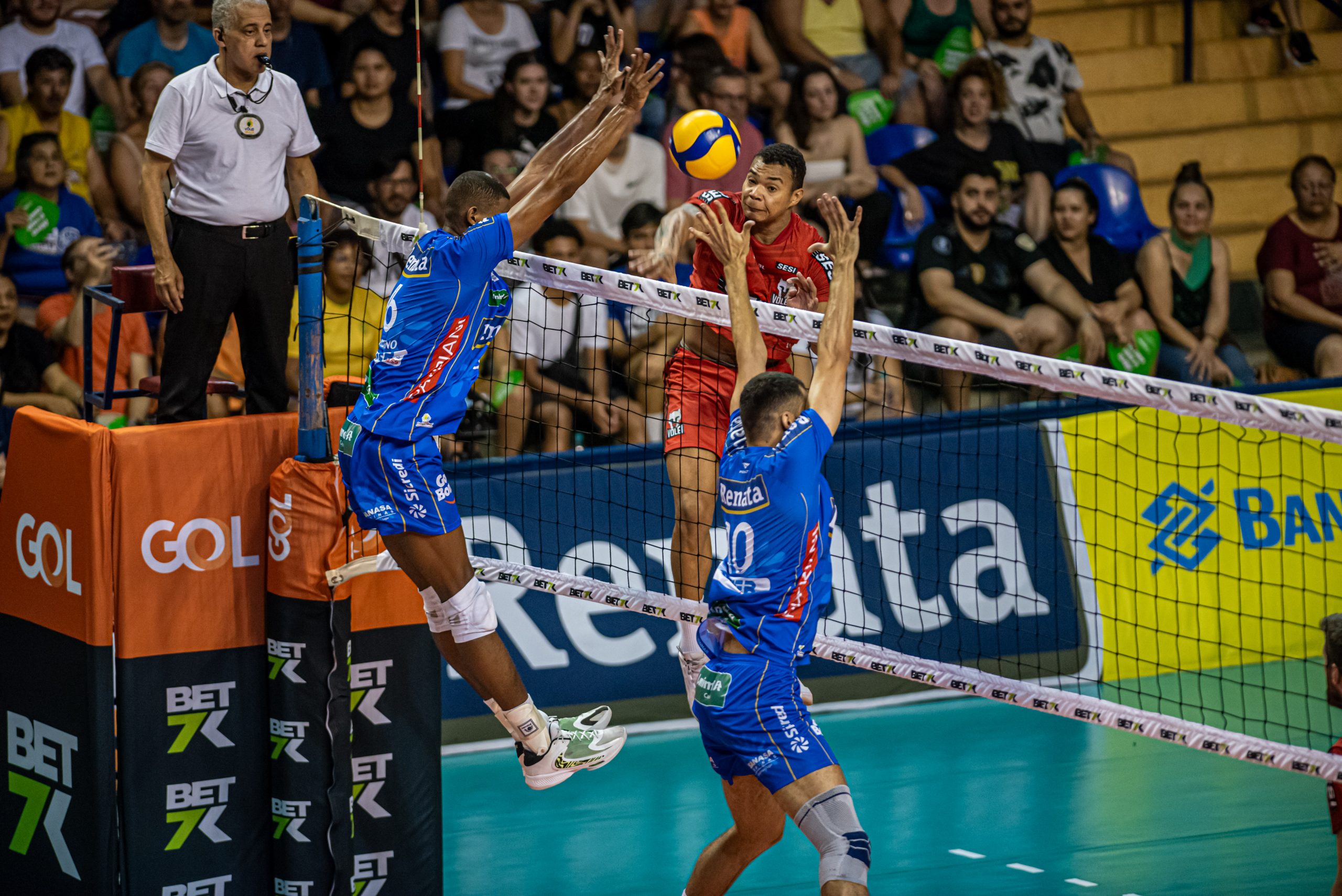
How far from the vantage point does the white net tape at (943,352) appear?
6.06 m

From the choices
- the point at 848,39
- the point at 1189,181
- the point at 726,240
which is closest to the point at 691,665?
the point at 726,240

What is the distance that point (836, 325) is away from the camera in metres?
5.92

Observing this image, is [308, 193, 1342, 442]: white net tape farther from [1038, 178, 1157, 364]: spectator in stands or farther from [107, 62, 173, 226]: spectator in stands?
[1038, 178, 1157, 364]: spectator in stands

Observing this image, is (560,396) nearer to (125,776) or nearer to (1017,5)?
(125,776)

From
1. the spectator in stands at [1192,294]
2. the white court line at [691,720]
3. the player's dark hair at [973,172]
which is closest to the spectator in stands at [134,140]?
the white court line at [691,720]

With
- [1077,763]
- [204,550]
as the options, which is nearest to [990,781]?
[1077,763]

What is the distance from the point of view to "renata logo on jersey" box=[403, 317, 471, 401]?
20.3 ft

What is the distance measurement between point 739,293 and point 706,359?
4.58ft

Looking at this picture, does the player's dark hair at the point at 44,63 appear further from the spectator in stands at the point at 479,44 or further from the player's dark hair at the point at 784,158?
the player's dark hair at the point at 784,158

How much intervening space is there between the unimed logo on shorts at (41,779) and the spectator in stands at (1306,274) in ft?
30.1

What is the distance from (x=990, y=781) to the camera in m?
8.68

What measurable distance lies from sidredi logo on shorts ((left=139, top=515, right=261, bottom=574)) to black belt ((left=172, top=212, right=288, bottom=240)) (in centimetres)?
127

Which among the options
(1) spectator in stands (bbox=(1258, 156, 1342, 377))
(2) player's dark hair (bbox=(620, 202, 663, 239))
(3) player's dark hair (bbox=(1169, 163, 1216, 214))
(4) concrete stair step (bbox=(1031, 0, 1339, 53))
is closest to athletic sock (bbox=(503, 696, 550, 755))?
(2) player's dark hair (bbox=(620, 202, 663, 239))

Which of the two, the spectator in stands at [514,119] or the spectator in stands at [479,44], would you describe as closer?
the spectator in stands at [514,119]
